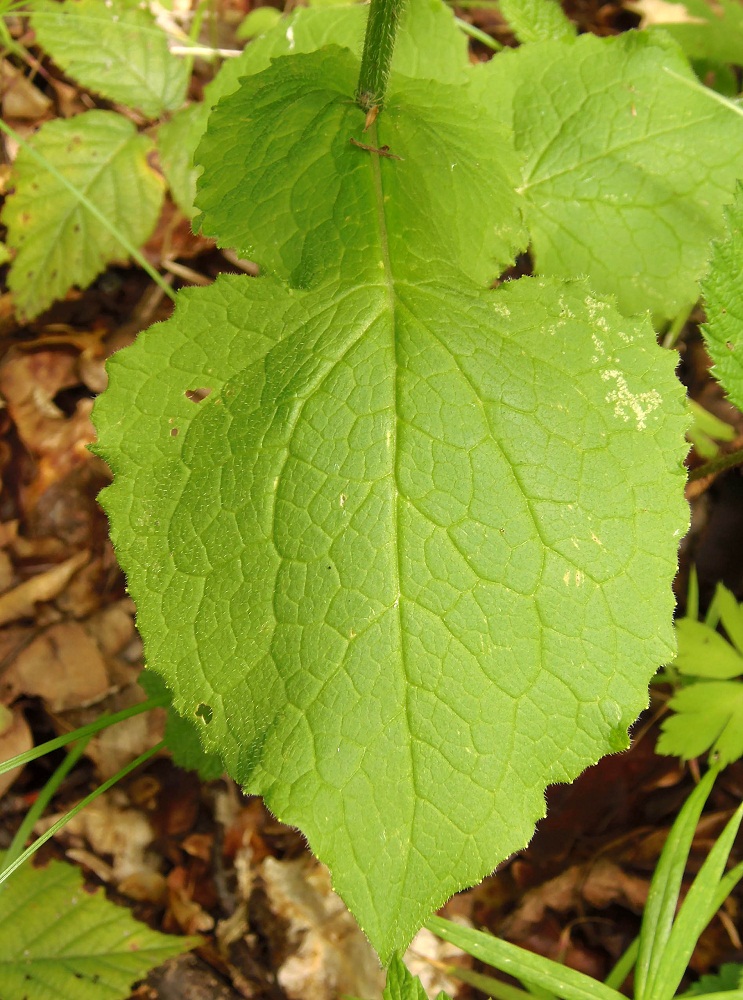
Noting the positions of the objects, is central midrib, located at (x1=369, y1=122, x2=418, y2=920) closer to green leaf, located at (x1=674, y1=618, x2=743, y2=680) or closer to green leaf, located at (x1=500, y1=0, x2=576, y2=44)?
green leaf, located at (x1=500, y1=0, x2=576, y2=44)

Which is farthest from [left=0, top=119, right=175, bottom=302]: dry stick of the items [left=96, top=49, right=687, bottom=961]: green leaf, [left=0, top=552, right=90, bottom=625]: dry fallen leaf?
[left=0, top=552, right=90, bottom=625]: dry fallen leaf

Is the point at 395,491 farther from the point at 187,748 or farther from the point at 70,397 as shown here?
the point at 70,397

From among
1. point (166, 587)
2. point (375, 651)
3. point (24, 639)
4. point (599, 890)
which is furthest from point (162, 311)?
point (599, 890)

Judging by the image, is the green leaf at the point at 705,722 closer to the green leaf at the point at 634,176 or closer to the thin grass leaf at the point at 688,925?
the thin grass leaf at the point at 688,925

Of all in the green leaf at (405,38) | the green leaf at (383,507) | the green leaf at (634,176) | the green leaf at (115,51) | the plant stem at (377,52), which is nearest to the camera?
the green leaf at (383,507)

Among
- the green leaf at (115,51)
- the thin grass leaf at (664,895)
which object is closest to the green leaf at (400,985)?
the thin grass leaf at (664,895)

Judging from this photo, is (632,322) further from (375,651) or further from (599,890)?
(599,890)
